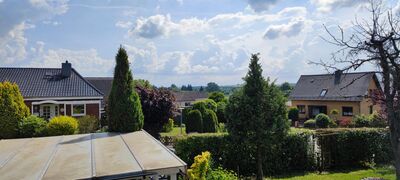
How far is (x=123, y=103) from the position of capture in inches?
412

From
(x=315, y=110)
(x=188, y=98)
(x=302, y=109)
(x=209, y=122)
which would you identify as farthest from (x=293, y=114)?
(x=188, y=98)

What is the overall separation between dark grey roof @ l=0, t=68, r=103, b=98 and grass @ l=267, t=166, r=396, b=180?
21.0m

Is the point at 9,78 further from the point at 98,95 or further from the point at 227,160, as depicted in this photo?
the point at 227,160

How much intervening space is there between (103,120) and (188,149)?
55.8ft

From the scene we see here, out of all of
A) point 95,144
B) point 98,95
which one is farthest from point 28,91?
point 95,144

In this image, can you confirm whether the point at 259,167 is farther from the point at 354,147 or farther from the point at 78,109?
the point at 78,109

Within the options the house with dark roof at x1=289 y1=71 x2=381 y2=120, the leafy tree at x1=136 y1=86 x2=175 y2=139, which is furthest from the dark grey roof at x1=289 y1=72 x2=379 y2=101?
the leafy tree at x1=136 y1=86 x2=175 y2=139

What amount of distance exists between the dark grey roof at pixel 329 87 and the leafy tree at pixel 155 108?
1958 cm

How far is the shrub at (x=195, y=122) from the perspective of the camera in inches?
1044

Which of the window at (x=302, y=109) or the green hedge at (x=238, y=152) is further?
the window at (x=302, y=109)

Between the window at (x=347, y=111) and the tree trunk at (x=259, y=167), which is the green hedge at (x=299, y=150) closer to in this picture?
the tree trunk at (x=259, y=167)

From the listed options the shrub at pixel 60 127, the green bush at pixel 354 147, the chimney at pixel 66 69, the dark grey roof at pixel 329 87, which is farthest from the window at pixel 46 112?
the dark grey roof at pixel 329 87

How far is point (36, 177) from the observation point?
4402mm

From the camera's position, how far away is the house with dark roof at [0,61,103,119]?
2714cm
